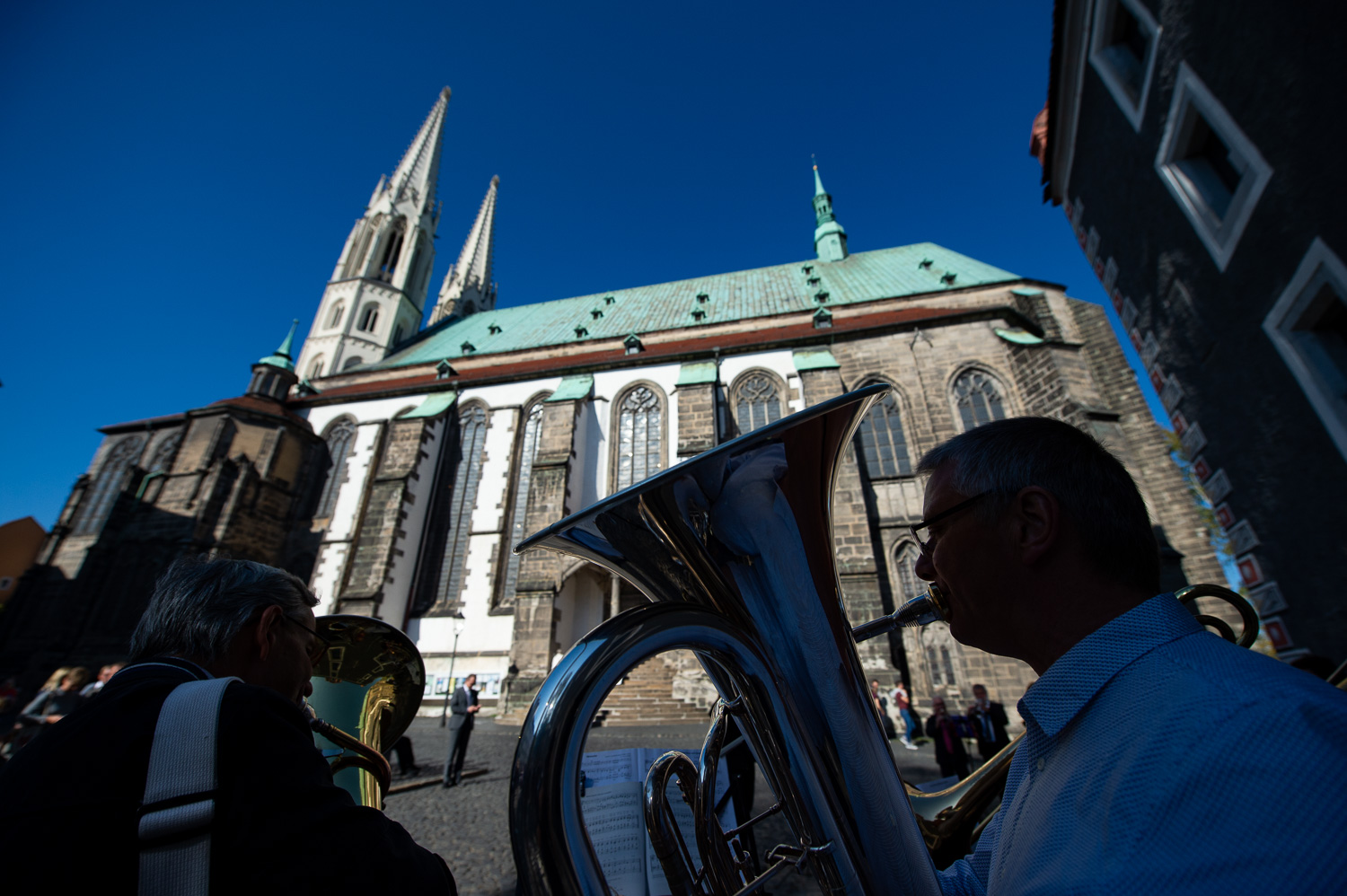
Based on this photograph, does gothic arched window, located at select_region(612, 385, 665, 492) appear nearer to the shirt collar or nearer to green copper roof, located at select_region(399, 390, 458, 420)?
green copper roof, located at select_region(399, 390, 458, 420)

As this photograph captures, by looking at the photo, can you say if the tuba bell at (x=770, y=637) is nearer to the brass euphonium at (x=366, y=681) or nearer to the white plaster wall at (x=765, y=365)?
the brass euphonium at (x=366, y=681)

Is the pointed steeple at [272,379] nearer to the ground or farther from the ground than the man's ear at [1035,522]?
farther from the ground

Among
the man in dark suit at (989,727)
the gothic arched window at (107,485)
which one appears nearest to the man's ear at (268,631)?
the man in dark suit at (989,727)

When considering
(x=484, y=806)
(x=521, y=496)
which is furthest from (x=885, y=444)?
(x=484, y=806)

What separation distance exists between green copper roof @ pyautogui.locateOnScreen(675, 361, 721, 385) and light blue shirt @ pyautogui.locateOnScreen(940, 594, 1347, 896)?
1340 centimetres

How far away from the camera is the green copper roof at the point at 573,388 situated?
14891 mm

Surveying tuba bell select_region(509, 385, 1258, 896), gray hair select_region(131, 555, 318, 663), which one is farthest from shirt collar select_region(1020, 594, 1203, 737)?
gray hair select_region(131, 555, 318, 663)

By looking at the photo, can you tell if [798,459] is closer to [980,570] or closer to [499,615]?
[980,570]

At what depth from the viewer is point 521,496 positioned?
14750mm

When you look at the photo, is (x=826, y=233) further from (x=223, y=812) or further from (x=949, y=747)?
(x=223, y=812)

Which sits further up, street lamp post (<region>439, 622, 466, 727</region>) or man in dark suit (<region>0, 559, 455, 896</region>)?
street lamp post (<region>439, 622, 466, 727</region>)

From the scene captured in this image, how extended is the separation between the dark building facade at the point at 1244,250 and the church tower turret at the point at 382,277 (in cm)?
2421

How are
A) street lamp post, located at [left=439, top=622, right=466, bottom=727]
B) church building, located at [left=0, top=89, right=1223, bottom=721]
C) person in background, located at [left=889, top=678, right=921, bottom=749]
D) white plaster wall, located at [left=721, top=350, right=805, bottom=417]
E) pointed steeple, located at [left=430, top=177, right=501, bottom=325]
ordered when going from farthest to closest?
pointed steeple, located at [left=430, top=177, right=501, bottom=325], white plaster wall, located at [left=721, top=350, right=805, bottom=417], street lamp post, located at [left=439, top=622, right=466, bottom=727], church building, located at [left=0, top=89, right=1223, bottom=721], person in background, located at [left=889, top=678, right=921, bottom=749]

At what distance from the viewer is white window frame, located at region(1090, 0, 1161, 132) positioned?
18.4ft
